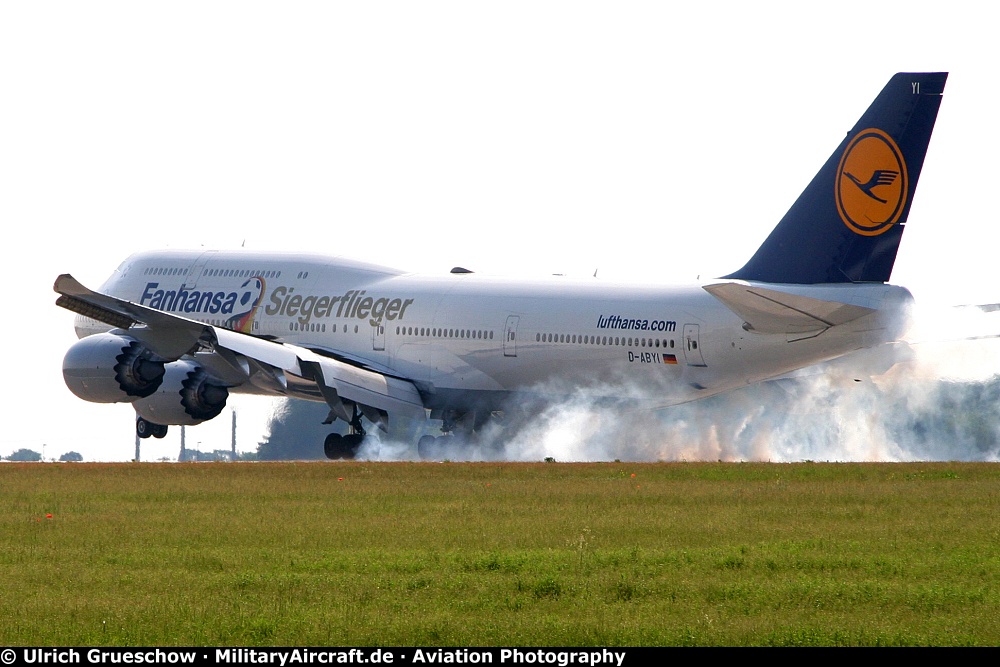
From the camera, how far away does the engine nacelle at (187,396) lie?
37.6m

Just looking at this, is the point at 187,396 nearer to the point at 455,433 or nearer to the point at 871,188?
the point at 455,433

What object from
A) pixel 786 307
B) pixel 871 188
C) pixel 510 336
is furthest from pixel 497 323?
pixel 871 188

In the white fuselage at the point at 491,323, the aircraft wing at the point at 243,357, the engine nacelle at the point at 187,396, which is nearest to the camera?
Result: the white fuselage at the point at 491,323

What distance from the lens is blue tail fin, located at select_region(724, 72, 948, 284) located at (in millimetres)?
30484

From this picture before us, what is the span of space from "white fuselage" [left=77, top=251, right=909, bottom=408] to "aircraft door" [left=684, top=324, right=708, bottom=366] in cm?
2

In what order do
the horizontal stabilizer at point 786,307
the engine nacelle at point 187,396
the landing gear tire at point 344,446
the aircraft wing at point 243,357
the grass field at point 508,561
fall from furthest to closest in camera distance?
the landing gear tire at point 344,446
the engine nacelle at point 187,396
the aircraft wing at point 243,357
the horizontal stabilizer at point 786,307
the grass field at point 508,561

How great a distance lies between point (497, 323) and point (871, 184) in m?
10.1

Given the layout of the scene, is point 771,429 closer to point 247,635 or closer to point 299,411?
point 247,635

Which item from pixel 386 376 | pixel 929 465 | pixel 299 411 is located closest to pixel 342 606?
pixel 929 465

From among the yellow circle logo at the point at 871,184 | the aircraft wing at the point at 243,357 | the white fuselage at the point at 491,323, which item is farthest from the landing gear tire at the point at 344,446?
the yellow circle logo at the point at 871,184

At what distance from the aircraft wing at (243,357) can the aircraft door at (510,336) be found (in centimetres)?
325

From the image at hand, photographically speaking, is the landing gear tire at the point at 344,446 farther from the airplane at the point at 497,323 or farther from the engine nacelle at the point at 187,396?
the engine nacelle at the point at 187,396

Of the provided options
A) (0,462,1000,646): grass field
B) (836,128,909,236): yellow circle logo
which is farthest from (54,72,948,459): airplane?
(0,462,1000,646): grass field
